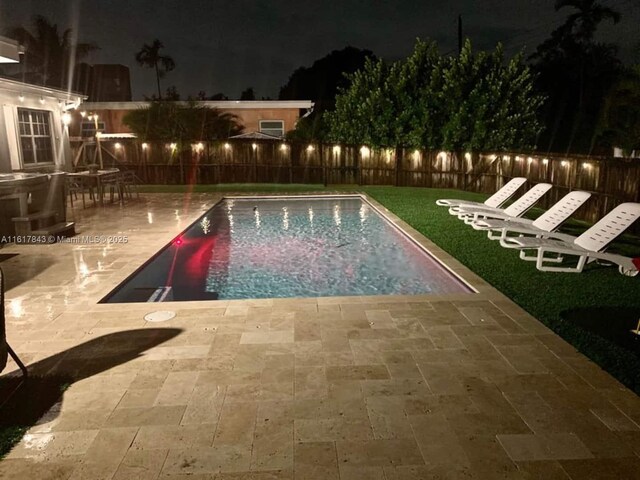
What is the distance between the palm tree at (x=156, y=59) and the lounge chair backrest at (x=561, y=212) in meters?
40.9

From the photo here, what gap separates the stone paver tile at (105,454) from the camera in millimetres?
2836

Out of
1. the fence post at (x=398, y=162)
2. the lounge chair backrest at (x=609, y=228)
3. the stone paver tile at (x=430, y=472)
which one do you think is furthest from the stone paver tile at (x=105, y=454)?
the fence post at (x=398, y=162)

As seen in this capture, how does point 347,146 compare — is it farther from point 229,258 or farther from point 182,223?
point 229,258

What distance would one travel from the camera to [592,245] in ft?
24.7

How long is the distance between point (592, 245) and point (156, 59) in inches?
1748

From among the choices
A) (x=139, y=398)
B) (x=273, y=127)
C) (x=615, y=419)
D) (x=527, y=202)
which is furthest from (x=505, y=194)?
(x=273, y=127)

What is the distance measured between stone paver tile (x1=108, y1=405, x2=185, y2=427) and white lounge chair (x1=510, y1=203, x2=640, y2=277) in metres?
5.93

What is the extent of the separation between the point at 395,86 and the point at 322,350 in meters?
16.4

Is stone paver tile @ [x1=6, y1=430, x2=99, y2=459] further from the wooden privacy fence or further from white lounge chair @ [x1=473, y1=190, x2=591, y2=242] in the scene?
the wooden privacy fence

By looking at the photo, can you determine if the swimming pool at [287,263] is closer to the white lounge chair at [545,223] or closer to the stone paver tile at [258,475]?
the white lounge chair at [545,223]

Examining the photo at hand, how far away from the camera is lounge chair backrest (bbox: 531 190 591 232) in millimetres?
9008

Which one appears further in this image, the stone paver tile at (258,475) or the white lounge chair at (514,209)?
the white lounge chair at (514,209)

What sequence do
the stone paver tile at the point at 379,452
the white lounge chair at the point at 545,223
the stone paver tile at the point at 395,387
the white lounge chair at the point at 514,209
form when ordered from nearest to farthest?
the stone paver tile at the point at 379,452
the stone paver tile at the point at 395,387
the white lounge chair at the point at 545,223
the white lounge chair at the point at 514,209

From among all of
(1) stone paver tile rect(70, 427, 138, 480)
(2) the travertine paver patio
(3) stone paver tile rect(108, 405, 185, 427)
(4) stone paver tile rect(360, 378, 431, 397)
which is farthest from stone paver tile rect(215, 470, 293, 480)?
(4) stone paver tile rect(360, 378, 431, 397)
